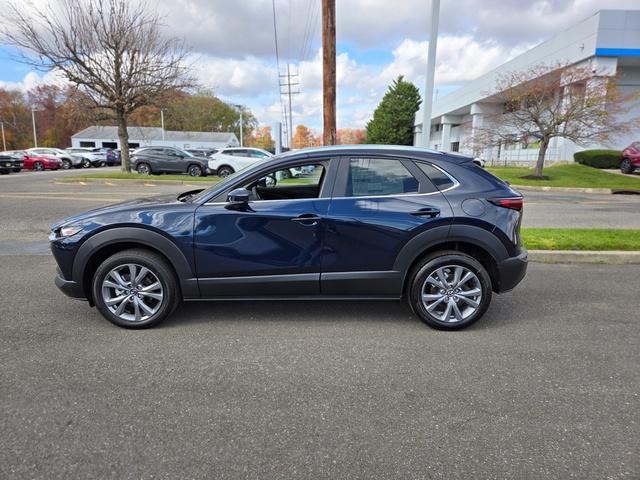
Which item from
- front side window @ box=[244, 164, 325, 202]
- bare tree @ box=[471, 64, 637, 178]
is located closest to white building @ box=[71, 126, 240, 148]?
bare tree @ box=[471, 64, 637, 178]

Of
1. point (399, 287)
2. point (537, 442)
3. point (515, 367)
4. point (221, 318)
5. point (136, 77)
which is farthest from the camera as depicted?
point (136, 77)

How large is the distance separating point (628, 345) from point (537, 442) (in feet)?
6.23

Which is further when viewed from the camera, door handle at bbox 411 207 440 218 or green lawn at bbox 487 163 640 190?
green lawn at bbox 487 163 640 190

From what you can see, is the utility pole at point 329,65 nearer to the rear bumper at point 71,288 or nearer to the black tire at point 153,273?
the black tire at point 153,273

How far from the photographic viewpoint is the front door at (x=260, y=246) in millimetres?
3730

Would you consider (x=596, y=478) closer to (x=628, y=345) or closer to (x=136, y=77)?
(x=628, y=345)

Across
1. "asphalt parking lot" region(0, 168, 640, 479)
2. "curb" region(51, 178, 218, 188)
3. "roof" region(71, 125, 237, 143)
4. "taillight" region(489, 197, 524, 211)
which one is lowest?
"asphalt parking lot" region(0, 168, 640, 479)

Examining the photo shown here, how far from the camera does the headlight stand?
376 cm

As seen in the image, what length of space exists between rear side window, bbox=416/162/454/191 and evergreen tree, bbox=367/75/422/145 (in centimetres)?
5194

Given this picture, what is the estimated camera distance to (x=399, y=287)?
3871 mm

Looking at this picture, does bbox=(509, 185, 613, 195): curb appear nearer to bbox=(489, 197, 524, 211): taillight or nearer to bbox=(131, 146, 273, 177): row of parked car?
bbox=(131, 146, 273, 177): row of parked car

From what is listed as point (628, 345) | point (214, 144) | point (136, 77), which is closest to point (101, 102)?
point (136, 77)

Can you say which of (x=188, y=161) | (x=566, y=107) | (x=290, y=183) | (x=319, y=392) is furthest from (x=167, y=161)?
(x=319, y=392)

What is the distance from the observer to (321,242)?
3.76 metres
